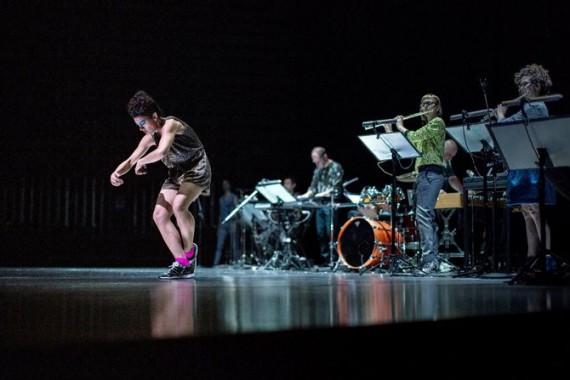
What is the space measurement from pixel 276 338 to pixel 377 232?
6236 mm

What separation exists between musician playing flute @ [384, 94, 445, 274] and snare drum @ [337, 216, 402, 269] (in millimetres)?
942

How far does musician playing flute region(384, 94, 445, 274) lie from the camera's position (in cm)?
650

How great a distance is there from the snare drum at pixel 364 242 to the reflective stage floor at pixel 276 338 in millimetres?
5048

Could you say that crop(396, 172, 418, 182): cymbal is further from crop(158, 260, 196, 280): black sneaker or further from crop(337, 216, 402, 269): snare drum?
crop(158, 260, 196, 280): black sneaker

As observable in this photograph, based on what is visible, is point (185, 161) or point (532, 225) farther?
point (185, 161)

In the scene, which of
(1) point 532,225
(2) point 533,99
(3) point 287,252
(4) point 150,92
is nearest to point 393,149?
(1) point 532,225

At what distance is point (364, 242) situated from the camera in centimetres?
826

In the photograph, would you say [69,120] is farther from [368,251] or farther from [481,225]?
[481,225]

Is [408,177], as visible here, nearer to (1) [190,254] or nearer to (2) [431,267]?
(2) [431,267]

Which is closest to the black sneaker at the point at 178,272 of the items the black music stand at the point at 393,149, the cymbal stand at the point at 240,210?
the black music stand at the point at 393,149

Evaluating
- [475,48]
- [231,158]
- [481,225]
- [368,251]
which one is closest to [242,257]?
[231,158]

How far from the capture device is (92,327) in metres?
1.86

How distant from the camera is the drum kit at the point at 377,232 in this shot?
7.88 metres

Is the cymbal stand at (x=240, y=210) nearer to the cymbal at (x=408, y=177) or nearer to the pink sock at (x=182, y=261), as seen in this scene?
the cymbal at (x=408, y=177)
